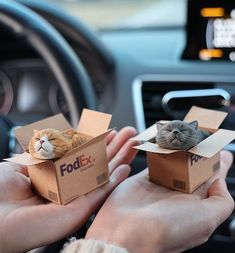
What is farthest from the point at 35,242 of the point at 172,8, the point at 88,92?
the point at 172,8

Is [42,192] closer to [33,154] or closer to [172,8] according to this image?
[33,154]

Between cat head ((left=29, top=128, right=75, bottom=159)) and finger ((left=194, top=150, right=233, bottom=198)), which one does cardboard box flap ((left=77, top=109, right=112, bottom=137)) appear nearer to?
cat head ((left=29, top=128, right=75, bottom=159))

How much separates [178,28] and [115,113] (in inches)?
22.7

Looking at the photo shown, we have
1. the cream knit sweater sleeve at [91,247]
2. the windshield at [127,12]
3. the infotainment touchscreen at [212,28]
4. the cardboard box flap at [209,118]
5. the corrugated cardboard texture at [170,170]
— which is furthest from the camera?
the windshield at [127,12]

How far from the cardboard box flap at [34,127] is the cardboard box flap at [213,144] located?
30cm

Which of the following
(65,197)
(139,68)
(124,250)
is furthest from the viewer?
(139,68)

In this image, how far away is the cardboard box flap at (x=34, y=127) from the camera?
39.8 inches

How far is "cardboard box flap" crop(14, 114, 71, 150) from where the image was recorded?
1.01 meters

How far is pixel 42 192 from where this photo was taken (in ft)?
3.24

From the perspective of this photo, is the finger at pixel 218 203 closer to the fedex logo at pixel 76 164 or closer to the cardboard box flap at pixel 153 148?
the cardboard box flap at pixel 153 148

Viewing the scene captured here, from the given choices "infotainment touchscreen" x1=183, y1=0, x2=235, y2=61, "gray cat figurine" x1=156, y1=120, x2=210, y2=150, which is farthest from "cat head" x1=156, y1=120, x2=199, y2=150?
"infotainment touchscreen" x1=183, y1=0, x2=235, y2=61

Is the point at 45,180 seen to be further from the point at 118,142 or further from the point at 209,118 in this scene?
the point at 209,118

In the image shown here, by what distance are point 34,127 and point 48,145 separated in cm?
15

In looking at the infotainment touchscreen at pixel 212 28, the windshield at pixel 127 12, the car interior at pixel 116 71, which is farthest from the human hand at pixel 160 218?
the windshield at pixel 127 12
